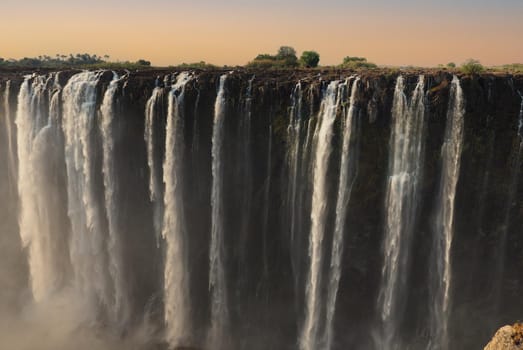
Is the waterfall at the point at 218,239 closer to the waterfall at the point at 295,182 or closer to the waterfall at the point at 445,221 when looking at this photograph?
the waterfall at the point at 295,182

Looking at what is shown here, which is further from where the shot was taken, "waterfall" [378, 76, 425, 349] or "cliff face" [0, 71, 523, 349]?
"cliff face" [0, 71, 523, 349]

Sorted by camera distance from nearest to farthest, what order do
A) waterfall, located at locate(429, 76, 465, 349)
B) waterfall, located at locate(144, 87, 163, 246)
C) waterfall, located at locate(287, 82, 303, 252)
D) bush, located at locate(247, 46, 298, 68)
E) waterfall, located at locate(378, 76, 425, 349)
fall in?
waterfall, located at locate(429, 76, 465, 349) < waterfall, located at locate(378, 76, 425, 349) < waterfall, located at locate(287, 82, 303, 252) < waterfall, located at locate(144, 87, 163, 246) < bush, located at locate(247, 46, 298, 68)

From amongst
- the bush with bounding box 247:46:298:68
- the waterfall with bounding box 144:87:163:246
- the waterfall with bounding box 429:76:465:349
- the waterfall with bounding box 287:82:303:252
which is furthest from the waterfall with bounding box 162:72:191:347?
the waterfall with bounding box 429:76:465:349

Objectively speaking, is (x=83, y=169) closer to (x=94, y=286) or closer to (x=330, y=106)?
(x=94, y=286)

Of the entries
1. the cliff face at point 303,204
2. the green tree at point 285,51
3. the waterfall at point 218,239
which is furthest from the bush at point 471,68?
the green tree at point 285,51

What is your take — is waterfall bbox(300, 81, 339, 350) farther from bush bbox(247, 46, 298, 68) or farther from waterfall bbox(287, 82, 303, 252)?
bush bbox(247, 46, 298, 68)

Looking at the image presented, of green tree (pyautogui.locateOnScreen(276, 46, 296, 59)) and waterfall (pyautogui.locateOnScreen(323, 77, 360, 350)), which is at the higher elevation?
green tree (pyautogui.locateOnScreen(276, 46, 296, 59))

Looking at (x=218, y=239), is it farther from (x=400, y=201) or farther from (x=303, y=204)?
(x=400, y=201)
